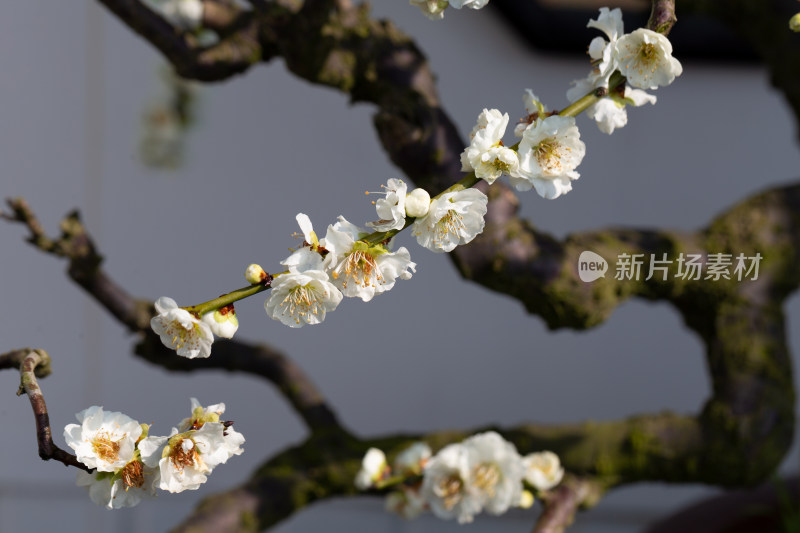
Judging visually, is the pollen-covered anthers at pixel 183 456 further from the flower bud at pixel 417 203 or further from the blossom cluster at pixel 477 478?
the blossom cluster at pixel 477 478

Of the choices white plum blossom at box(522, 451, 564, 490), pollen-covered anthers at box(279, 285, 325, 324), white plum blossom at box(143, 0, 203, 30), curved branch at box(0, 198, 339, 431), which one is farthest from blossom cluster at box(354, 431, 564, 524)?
white plum blossom at box(143, 0, 203, 30)

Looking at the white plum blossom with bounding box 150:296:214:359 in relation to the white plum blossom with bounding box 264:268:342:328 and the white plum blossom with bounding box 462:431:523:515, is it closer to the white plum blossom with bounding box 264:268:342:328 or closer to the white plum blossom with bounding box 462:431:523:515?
the white plum blossom with bounding box 264:268:342:328

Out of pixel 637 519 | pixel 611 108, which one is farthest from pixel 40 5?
pixel 637 519

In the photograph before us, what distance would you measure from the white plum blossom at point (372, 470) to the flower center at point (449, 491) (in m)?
0.07

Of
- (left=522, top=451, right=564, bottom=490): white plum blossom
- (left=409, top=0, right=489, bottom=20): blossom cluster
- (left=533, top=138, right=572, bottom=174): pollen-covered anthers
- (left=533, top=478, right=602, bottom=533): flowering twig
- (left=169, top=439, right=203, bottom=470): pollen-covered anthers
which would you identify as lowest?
(left=533, top=478, right=602, bottom=533): flowering twig

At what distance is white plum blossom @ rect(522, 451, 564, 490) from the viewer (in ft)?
2.24

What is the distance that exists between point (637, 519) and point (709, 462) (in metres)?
0.83

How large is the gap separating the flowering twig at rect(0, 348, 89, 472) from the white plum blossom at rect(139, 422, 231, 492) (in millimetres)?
33

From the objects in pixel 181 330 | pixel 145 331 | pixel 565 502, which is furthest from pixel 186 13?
pixel 565 502

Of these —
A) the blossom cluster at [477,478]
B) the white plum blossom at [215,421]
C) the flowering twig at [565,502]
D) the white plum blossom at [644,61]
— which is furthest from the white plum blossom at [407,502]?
the white plum blossom at [644,61]

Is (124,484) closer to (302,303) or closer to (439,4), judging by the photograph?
(302,303)

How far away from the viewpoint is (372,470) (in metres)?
0.70

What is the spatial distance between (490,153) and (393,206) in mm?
59

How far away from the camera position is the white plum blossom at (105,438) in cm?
39
